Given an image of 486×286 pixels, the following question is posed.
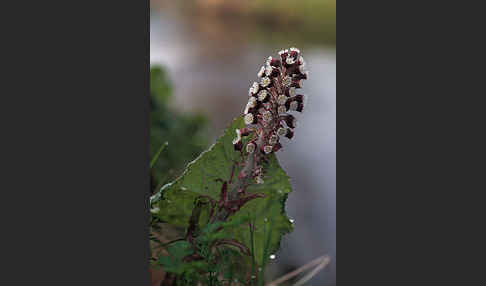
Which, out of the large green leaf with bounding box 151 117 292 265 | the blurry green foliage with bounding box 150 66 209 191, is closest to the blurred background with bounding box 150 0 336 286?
the blurry green foliage with bounding box 150 66 209 191

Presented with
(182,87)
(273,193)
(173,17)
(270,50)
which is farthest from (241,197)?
(173,17)

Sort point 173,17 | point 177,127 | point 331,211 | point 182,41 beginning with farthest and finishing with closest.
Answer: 1. point 173,17
2. point 182,41
3. point 331,211
4. point 177,127

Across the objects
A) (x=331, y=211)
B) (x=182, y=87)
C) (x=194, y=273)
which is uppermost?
(x=182, y=87)

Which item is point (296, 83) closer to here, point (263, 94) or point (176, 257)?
point (263, 94)

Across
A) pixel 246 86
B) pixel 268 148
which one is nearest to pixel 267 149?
pixel 268 148

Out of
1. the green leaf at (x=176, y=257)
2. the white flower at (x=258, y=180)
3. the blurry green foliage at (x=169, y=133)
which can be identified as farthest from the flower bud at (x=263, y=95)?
the blurry green foliage at (x=169, y=133)

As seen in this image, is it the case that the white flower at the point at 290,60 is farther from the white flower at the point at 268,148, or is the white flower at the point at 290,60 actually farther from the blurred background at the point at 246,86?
the blurred background at the point at 246,86

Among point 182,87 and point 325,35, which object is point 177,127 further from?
point 325,35

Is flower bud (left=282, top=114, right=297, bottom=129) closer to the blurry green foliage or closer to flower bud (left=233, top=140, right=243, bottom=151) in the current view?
flower bud (left=233, top=140, right=243, bottom=151)
